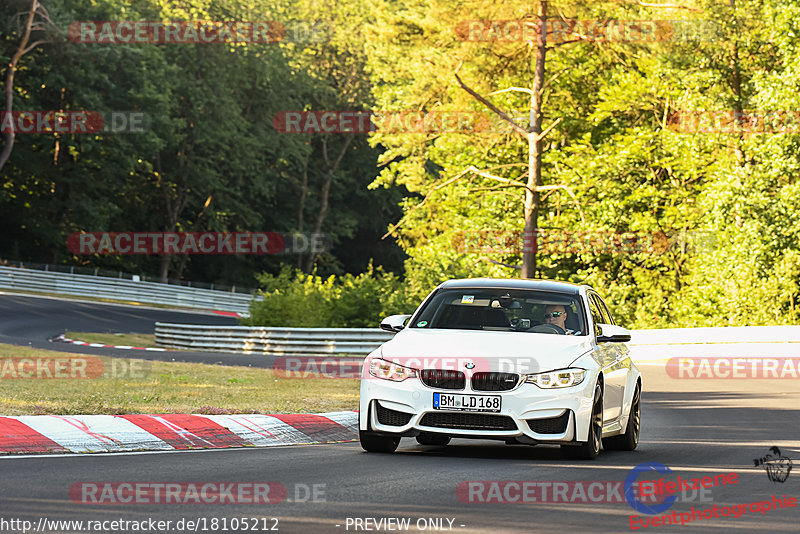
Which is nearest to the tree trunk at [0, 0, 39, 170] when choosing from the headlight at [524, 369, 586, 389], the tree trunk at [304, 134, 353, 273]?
the tree trunk at [304, 134, 353, 273]

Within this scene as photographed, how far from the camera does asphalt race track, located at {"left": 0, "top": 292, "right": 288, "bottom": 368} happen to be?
103 feet

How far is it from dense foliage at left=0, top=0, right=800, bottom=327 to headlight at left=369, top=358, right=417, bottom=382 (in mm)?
24246

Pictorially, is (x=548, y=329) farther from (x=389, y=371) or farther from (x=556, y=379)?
(x=389, y=371)

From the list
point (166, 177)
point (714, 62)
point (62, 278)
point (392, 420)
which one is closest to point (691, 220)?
point (714, 62)

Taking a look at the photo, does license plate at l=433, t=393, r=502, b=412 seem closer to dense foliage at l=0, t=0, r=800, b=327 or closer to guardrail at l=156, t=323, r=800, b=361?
guardrail at l=156, t=323, r=800, b=361

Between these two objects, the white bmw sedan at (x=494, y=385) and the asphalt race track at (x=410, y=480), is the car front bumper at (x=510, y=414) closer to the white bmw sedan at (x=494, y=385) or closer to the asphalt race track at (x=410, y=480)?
the white bmw sedan at (x=494, y=385)

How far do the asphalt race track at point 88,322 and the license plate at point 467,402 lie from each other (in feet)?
57.4

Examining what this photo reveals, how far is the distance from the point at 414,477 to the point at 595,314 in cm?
377

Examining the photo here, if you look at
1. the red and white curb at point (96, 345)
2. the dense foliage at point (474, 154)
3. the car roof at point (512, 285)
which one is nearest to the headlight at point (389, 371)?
the car roof at point (512, 285)

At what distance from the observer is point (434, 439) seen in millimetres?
12500

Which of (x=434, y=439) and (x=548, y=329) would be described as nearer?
(x=548, y=329)

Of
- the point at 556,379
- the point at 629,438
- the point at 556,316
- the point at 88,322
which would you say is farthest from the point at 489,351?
the point at 88,322

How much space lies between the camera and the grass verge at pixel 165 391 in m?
14.4

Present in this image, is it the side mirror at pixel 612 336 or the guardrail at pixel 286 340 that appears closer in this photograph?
the side mirror at pixel 612 336
